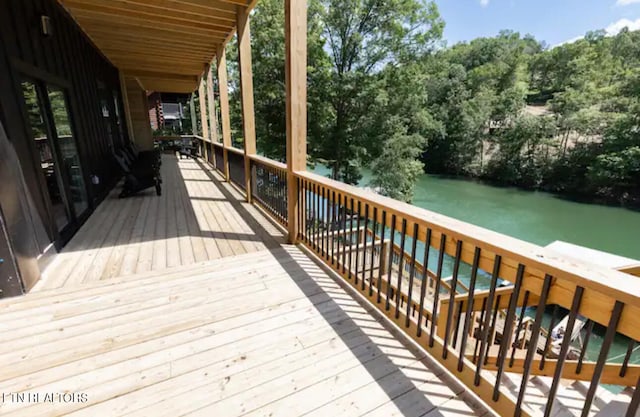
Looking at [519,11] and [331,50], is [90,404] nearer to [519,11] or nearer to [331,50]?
[331,50]

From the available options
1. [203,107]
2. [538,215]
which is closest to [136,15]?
[203,107]

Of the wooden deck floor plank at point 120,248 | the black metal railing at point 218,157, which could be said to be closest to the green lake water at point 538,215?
the black metal railing at point 218,157

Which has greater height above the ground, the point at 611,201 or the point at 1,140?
the point at 1,140

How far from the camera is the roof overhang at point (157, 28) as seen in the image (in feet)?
12.5

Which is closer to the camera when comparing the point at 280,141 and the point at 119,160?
the point at 119,160

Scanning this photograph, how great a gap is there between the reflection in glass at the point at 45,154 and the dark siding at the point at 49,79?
6.6 inches

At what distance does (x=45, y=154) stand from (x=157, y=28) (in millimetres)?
2803

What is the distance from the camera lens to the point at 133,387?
57.9 inches

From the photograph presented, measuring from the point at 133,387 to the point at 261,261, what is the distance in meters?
1.50

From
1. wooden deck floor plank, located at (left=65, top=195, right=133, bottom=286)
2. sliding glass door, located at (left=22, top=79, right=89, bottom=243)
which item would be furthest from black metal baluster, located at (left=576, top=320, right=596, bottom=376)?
sliding glass door, located at (left=22, top=79, right=89, bottom=243)

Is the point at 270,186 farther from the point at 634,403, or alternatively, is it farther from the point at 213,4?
the point at 634,403

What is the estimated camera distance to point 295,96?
293 centimetres

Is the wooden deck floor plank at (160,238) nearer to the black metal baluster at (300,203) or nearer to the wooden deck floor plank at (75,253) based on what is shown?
the wooden deck floor plank at (75,253)

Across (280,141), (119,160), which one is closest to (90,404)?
(119,160)
